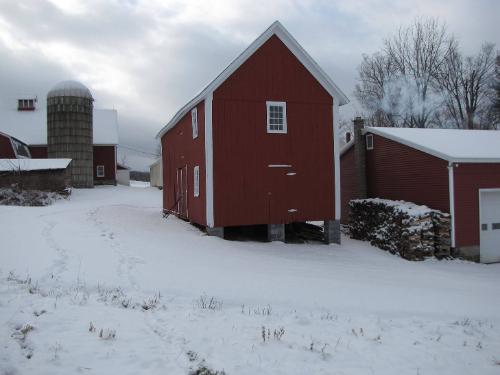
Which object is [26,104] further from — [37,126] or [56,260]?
[56,260]

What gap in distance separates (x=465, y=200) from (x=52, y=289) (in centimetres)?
1490

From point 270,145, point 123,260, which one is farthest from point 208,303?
point 270,145

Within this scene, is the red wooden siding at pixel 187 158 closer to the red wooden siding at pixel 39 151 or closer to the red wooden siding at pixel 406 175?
the red wooden siding at pixel 406 175

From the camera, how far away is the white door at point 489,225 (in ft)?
58.4

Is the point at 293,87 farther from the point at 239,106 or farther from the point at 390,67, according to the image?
the point at 390,67

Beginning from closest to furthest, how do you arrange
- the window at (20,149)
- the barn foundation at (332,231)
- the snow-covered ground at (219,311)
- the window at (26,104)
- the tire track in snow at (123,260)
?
the snow-covered ground at (219,311) → the tire track in snow at (123,260) → the barn foundation at (332,231) → the window at (20,149) → the window at (26,104)

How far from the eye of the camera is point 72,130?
36.8m

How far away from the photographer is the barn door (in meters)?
19.8

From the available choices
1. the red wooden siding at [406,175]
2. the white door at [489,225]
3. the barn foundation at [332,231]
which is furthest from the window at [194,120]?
the white door at [489,225]

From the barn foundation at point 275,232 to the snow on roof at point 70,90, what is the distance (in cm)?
2671

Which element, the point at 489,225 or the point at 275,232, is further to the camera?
the point at 489,225

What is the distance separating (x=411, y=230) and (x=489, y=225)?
11.7 feet

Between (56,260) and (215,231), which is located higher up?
(215,231)

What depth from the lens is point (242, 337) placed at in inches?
250
